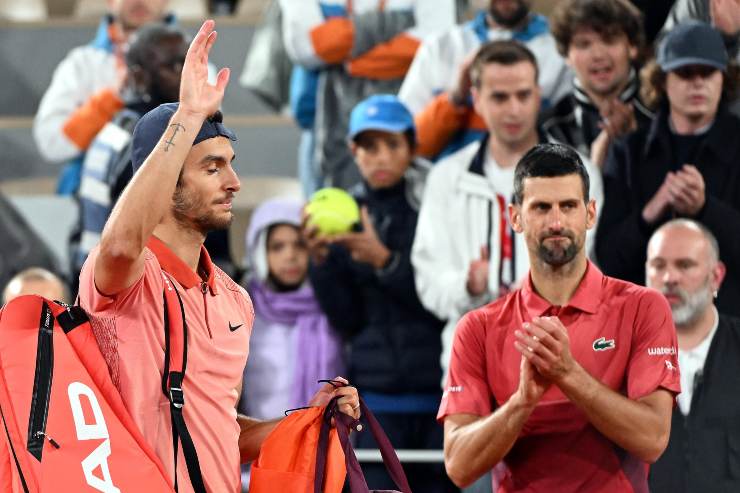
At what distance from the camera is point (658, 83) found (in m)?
6.05

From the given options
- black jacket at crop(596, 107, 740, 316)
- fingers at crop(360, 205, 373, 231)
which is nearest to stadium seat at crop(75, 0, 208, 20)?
fingers at crop(360, 205, 373, 231)

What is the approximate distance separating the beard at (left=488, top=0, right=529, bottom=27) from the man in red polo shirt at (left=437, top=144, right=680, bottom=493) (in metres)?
2.37

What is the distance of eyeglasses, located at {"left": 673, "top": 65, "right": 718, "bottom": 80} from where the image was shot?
19.4 feet

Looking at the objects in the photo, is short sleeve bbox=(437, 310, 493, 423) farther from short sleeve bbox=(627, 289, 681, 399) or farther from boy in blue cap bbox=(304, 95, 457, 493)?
boy in blue cap bbox=(304, 95, 457, 493)

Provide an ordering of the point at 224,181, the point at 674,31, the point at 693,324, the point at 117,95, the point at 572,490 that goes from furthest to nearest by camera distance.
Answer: the point at 117,95
the point at 674,31
the point at 693,324
the point at 572,490
the point at 224,181

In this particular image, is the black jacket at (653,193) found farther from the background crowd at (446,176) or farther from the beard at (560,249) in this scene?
the beard at (560,249)

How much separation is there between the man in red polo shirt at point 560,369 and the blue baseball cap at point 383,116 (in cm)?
206

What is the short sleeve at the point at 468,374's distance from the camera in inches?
170

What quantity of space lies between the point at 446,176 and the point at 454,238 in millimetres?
278

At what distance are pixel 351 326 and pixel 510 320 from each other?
215 cm

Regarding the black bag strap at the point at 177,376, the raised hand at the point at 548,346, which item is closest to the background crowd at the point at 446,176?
the raised hand at the point at 548,346

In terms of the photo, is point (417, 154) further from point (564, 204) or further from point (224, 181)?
point (224, 181)

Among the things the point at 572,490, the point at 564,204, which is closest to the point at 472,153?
the point at 564,204

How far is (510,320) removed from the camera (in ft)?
14.3
